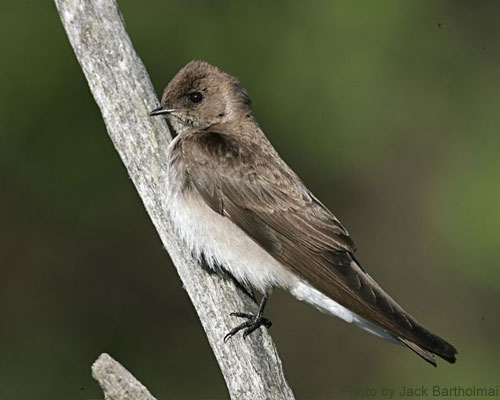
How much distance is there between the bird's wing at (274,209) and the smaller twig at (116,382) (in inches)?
43.6

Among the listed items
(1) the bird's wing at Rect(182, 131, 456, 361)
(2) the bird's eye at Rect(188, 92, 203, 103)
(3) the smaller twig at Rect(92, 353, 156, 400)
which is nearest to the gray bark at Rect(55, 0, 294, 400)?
(1) the bird's wing at Rect(182, 131, 456, 361)

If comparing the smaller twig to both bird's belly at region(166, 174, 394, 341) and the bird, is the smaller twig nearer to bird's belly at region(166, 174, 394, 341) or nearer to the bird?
the bird

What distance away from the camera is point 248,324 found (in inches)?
169

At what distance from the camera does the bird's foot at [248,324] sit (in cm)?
424

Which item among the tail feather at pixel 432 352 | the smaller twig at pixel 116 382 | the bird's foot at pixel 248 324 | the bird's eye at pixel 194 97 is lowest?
the smaller twig at pixel 116 382

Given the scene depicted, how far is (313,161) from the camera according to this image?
834 centimetres

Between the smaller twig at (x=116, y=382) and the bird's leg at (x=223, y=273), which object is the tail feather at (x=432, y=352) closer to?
the bird's leg at (x=223, y=273)

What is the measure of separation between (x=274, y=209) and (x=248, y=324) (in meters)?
0.71

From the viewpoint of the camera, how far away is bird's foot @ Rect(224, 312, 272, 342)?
13.9ft

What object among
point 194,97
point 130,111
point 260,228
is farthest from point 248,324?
point 194,97

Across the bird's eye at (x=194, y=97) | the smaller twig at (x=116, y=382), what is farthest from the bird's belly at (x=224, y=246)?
the smaller twig at (x=116, y=382)

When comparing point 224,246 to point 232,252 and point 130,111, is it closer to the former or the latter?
point 232,252

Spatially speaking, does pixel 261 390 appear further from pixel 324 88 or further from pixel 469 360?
pixel 324 88

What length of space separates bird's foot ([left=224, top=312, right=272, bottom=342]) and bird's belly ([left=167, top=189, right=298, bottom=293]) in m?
0.27
